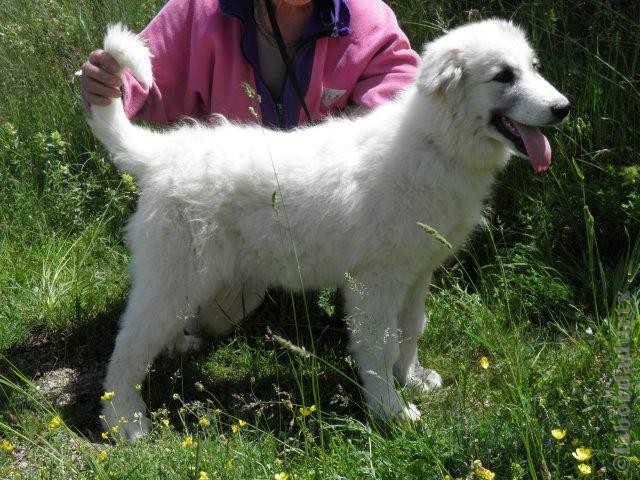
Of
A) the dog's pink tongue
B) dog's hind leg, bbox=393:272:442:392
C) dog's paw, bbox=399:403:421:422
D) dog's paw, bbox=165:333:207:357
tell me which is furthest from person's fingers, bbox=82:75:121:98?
dog's paw, bbox=399:403:421:422

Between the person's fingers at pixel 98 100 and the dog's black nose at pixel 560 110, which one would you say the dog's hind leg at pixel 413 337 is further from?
the person's fingers at pixel 98 100

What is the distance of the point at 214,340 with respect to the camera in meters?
3.91

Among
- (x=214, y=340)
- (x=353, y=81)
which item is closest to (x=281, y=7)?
(x=353, y=81)

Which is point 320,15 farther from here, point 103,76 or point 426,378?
point 426,378

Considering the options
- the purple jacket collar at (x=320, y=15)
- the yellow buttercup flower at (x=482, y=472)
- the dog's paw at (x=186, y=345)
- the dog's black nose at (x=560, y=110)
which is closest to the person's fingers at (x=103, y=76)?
the purple jacket collar at (x=320, y=15)

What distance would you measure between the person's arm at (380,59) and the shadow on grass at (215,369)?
104 centimetres

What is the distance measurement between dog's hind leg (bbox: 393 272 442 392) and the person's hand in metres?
1.42

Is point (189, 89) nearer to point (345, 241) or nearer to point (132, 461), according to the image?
point (345, 241)

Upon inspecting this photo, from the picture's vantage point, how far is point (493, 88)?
9.80 ft

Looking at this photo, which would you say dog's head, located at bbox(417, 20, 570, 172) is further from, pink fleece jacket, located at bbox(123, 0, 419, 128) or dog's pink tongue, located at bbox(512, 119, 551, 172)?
pink fleece jacket, located at bbox(123, 0, 419, 128)

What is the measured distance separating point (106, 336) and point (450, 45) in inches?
81.0

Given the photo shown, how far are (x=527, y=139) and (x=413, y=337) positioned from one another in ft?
3.23

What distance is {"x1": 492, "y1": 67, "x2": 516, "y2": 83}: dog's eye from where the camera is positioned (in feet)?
9.80

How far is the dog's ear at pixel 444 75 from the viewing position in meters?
2.97
